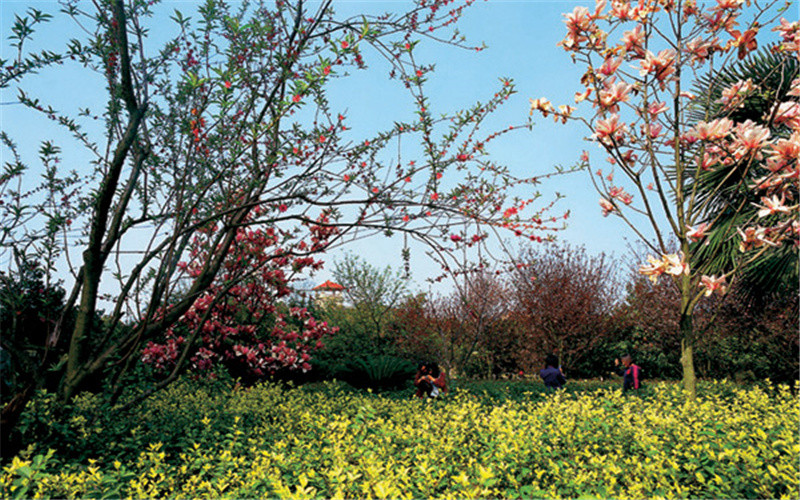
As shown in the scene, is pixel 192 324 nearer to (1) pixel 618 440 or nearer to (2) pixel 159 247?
(2) pixel 159 247

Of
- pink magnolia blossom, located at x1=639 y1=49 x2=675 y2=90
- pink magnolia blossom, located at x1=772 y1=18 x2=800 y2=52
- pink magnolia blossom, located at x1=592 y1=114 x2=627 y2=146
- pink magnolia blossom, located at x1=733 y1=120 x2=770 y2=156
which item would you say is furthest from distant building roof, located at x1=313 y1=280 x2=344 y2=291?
pink magnolia blossom, located at x1=772 y1=18 x2=800 y2=52

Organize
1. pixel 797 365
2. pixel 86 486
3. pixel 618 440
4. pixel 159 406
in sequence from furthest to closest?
pixel 797 365
pixel 159 406
pixel 618 440
pixel 86 486

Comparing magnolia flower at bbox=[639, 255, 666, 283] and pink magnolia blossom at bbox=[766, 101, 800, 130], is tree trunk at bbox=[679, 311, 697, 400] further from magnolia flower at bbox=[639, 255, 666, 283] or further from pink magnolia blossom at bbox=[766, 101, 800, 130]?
pink magnolia blossom at bbox=[766, 101, 800, 130]

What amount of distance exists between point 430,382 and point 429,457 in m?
5.32

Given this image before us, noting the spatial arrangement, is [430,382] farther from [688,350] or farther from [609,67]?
[609,67]

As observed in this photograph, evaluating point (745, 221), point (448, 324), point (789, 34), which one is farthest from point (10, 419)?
point (448, 324)

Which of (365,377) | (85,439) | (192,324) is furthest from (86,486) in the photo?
(365,377)

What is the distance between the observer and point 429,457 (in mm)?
3385

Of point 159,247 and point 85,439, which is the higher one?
point 159,247

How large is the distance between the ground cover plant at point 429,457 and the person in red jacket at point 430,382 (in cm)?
337

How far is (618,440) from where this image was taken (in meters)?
3.77

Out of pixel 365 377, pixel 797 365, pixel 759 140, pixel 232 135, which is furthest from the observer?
pixel 797 365

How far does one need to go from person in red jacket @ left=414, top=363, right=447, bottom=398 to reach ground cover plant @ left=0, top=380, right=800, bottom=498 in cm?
337

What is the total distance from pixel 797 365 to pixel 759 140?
11.9m
